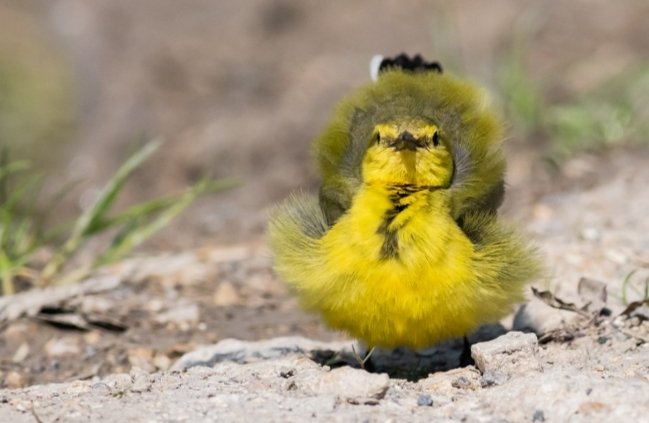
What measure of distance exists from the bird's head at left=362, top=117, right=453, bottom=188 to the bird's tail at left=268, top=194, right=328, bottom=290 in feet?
1.02

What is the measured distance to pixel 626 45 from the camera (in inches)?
369

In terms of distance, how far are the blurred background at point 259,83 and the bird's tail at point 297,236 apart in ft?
7.61

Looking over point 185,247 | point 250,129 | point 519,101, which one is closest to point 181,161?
point 250,129

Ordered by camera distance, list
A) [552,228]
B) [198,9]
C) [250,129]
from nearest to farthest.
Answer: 1. [552,228]
2. [250,129]
3. [198,9]

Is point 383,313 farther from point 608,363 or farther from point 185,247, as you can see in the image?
point 185,247

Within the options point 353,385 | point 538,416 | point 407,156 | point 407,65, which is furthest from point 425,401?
point 407,65

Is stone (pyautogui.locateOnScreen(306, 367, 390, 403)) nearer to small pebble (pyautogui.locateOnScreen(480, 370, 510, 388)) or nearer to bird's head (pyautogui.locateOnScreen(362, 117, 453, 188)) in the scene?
small pebble (pyautogui.locateOnScreen(480, 370, 510, 388))

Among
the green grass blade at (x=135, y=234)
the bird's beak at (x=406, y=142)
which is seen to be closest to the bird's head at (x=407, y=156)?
the bird's beak at (x=406, y=142)

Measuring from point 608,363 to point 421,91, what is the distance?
135cm

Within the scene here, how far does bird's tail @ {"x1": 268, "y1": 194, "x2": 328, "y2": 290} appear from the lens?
4289 millimetres

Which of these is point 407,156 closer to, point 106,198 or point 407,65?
point 407,65

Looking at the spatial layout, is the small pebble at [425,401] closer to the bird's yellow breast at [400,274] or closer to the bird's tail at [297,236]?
the bird's yellow breast at [400,274]

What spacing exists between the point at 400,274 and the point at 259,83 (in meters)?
6.23

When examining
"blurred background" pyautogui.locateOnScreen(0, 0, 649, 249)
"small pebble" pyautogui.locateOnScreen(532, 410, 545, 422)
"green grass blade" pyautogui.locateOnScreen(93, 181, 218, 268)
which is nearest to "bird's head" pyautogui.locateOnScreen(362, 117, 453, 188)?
"small pebble" pyautogui.locateOnScreen(532, 410, 545, 422)
